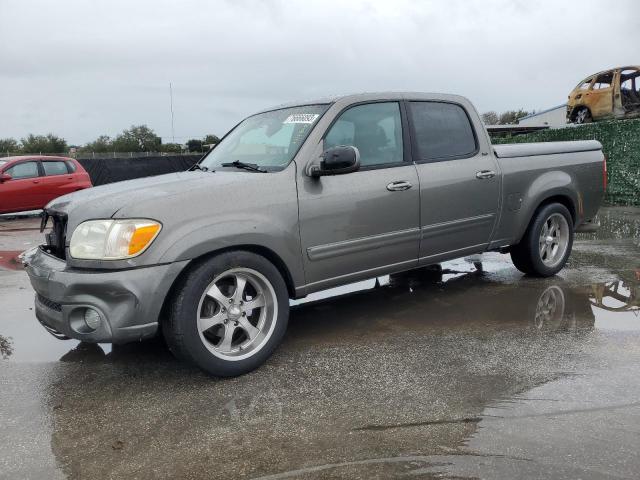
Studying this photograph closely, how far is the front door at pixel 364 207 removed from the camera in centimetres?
387

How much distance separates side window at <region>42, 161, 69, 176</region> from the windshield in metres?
10.7

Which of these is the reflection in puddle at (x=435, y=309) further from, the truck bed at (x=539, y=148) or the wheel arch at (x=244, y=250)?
the truck bed at (x=539, y=148)

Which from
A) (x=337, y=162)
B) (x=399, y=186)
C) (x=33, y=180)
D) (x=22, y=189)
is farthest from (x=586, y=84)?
(x=337, y=162)

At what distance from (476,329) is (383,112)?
1830 mm

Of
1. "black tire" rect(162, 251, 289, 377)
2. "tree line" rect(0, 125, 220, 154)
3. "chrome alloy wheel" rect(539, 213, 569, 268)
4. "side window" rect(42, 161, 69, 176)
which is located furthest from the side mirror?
"tree line" rect(0, 125, 220, 154)

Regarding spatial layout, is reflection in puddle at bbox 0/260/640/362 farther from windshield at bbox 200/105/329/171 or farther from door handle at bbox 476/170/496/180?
windshield at bbox 200/105/329/171

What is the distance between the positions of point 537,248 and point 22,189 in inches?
474

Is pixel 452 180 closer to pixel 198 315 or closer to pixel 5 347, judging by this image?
pixel 198 315

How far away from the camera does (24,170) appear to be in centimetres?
1349

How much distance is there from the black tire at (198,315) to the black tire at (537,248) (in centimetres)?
306

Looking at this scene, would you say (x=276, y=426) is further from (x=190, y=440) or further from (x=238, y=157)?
(x=238, y=157)

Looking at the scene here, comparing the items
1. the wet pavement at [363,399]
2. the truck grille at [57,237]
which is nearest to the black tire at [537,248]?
the wet pavement at [363,399]

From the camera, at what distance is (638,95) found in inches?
717

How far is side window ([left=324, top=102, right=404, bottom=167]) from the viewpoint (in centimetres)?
416
